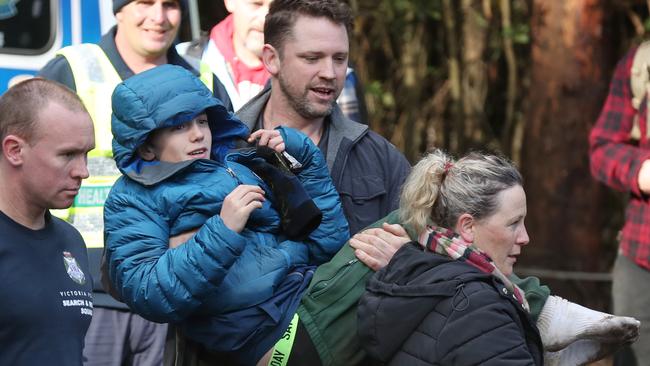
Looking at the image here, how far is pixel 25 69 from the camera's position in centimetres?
588

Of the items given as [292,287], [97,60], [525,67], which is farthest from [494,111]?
[292,287]

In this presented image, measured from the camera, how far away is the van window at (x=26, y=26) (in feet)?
19.2

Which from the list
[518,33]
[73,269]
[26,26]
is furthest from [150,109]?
[518,33]

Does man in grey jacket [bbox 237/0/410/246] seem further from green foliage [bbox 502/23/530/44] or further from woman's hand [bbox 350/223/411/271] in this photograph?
green foliage [bbox 502/23/530/44]

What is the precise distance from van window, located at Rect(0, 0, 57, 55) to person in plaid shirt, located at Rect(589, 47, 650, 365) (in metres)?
2.74

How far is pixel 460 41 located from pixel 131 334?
616cm

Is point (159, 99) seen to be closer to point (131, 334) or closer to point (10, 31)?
point (131, 334)

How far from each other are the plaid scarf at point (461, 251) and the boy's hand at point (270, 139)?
1.99 ft

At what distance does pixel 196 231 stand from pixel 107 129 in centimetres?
151

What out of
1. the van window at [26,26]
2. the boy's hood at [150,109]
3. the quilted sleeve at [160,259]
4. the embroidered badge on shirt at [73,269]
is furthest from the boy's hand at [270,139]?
the van window at [26,26]

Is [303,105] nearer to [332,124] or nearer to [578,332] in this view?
[332,124]

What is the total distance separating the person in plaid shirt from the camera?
20.1ft

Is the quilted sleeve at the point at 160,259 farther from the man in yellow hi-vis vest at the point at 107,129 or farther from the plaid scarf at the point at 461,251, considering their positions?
the man in yellow hi-vis vest at the point at 107,129

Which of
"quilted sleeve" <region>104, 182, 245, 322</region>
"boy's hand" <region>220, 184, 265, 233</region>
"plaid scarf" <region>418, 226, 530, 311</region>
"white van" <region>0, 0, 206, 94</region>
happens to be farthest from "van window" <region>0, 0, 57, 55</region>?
"plaid scarf" <region>418, 226, 530, 311</region>
